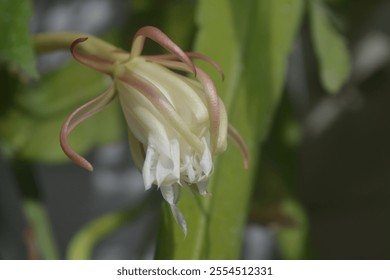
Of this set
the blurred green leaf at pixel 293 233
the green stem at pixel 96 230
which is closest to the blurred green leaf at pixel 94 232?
the green stem at pixel 96 230

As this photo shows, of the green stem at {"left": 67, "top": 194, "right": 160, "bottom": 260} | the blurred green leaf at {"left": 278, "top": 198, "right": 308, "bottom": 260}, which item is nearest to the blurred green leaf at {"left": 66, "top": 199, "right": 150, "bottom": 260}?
the green stem at {"left": 67, "top": 194, "right": 160, "bottom": 260}

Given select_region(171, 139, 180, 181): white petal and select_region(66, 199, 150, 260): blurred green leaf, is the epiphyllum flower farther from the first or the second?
select_region(66, 199, 150, 260): blurred green leaf

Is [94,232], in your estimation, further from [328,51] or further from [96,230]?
[328,51]

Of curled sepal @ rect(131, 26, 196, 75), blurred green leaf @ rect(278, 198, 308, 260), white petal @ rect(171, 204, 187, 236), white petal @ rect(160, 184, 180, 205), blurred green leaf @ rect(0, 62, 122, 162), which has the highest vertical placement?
curled sepal @ rect(131, 26, 196, 75)

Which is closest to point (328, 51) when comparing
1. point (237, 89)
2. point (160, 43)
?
point (237, 89)

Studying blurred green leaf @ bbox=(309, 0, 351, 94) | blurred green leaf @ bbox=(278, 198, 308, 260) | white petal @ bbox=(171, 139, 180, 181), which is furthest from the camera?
blurred green leaf @ bbox=(278, 198, 308, 260)

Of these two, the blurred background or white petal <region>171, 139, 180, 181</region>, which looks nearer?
white petal <region>171, 139, 180, 181</region>
